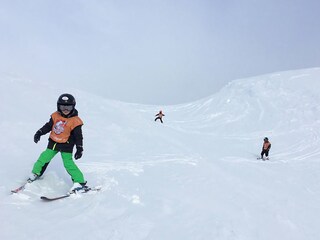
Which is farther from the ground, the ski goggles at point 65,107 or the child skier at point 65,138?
the ski goggles at point 65,107

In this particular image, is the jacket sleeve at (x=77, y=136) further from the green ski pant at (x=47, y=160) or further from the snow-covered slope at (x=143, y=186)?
the snow-covered slope at (x=143, y=186)

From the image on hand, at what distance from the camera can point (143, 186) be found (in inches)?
244

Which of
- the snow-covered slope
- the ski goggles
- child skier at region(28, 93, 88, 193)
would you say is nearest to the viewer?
the snow-covered slope

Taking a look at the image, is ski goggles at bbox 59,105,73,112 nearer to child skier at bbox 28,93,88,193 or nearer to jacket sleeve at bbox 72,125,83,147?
child skier at bbox 28,93,88,193

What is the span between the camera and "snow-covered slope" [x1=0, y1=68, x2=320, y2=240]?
14.1 feet

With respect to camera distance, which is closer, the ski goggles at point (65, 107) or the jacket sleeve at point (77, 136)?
the ski goggles at point (65, 107)

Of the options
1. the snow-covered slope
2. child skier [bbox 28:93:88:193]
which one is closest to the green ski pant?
child skier [bbox 28:93:88:193]

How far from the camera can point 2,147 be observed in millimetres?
7480

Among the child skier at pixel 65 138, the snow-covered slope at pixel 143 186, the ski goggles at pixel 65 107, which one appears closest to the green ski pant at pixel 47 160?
the child skier at pixel 65 138

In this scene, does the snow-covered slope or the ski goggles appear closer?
the snow-covered slope

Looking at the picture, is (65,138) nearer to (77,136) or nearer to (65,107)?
(77,136)

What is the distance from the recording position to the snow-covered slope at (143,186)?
4285 mm

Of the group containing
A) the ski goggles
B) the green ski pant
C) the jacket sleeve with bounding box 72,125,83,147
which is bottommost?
the green ski pant

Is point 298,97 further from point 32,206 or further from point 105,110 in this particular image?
Result: point 32,206
